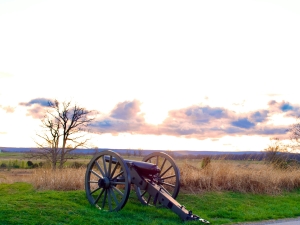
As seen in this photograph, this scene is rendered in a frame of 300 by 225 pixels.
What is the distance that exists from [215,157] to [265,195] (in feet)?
11.1

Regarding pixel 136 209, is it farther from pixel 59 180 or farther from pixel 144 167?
pixel 59 180

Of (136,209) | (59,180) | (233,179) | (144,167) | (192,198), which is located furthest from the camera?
(233,179)

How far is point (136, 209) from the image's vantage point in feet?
38.3

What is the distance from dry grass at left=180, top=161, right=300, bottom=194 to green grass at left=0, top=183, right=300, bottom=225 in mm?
660

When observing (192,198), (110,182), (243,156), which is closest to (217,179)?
(192,198)

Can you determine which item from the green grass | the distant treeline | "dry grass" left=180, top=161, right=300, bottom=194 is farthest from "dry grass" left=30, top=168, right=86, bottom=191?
the distant treeline

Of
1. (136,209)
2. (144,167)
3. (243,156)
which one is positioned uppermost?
(243,156)

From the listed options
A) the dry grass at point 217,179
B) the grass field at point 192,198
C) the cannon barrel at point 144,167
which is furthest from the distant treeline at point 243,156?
the cannon barrel at point 144,167

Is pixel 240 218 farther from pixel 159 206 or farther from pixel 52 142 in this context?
pixel 52 142

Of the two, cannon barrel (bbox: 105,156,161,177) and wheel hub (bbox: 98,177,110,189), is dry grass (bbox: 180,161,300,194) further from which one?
wheel hub (bbox: 98,177,110,189)

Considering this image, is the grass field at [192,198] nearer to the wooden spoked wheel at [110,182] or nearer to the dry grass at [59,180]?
the dry grass at [59,180]

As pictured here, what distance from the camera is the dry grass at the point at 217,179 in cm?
1457

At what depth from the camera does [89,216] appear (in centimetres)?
1015

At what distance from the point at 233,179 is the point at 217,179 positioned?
0.72 metres
